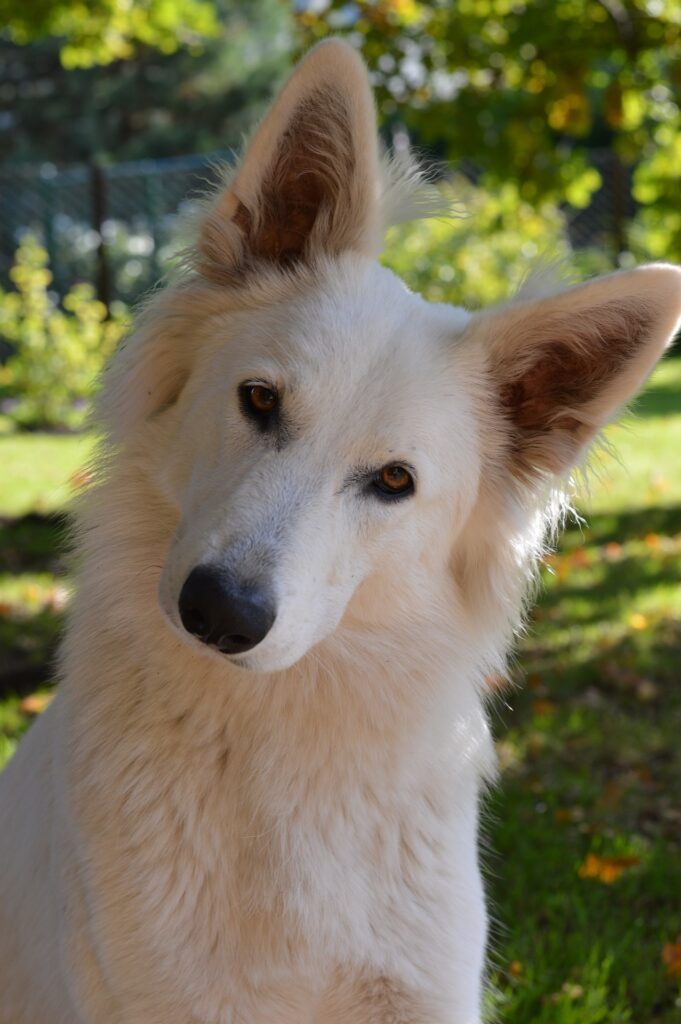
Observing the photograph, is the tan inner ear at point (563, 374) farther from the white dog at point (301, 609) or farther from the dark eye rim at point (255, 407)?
the dark eye rim at point (255, 407)

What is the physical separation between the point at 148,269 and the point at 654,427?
7950 mm

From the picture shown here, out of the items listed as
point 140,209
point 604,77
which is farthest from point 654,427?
point 140,209

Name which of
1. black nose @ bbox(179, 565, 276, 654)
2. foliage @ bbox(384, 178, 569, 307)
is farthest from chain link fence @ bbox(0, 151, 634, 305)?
black nose @ bbox(179, 565, 276, 654)

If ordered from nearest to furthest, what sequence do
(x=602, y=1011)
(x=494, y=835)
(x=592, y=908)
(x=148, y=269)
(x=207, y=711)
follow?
(x=207, y=711) < (x=602, y=1011) < (x=592, y=908) < (x=494, y=835) < (x=148, y=269)

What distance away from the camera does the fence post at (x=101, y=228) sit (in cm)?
1614

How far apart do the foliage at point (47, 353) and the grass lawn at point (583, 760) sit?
380cm

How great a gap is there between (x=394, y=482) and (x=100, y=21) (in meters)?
6.08

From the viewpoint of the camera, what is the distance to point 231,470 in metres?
2.50

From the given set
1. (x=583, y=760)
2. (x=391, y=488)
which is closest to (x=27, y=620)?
(x=583, y=760)

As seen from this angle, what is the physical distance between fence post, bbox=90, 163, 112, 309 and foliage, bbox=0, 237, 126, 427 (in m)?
2.62

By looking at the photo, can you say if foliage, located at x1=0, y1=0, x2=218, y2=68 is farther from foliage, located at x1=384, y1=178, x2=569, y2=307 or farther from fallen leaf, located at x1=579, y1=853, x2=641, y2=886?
fallen leaf, located at x1=579, y1=853, x2=641, y2=886

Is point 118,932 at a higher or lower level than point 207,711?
lower

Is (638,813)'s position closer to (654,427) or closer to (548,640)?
(548,640)

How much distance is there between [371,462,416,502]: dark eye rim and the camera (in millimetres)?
2561
